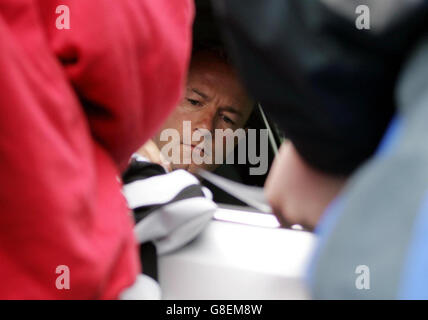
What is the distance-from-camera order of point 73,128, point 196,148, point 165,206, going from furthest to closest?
point 196,148, point 165,206, point 73,128

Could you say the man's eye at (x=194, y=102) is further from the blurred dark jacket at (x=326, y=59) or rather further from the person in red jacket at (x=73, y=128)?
the blurred dark jacket at (x=326, y=59)

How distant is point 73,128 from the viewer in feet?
1.64

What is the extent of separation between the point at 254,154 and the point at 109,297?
126 centimetres

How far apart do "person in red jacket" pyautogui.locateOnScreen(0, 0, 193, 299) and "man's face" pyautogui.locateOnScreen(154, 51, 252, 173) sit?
1124mm

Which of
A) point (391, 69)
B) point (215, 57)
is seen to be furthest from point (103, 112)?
point (215, 57)

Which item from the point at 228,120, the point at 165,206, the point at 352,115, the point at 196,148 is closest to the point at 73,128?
the point at 352,115

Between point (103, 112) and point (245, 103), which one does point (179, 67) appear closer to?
point (103, 112)

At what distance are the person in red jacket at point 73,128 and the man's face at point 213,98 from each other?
3.69 ft

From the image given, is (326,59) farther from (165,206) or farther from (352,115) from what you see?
(165,206)

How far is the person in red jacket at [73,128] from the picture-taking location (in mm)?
469

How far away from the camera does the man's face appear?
5.54 feet

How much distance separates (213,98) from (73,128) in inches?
48.4

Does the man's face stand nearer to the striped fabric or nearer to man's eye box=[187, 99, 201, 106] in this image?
man's eye box=[187, 99, 201, 106]

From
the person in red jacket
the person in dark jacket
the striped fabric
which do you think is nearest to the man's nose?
the striped fabric
